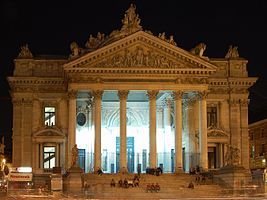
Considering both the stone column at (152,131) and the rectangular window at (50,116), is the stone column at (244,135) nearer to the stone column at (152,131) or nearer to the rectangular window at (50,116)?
the stone column at (152,131)

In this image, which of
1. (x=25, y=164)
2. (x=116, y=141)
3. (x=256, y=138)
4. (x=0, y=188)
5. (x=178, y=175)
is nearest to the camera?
(x=0, y=188)

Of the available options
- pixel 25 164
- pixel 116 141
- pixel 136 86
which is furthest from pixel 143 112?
pixel 25 164

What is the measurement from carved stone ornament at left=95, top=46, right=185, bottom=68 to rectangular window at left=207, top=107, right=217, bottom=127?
8.43 meters

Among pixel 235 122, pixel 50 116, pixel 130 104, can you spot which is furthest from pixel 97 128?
pixel 235 122

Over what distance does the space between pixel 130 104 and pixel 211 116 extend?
930 centimetres

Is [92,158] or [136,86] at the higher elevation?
[136,86]

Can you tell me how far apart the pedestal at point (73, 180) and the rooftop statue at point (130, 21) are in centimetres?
1877

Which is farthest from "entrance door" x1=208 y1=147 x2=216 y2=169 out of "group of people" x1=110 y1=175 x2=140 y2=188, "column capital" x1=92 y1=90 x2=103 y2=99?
"column capital" x1=92 y1=90 x2=103 y2=99

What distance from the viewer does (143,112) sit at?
249 ft

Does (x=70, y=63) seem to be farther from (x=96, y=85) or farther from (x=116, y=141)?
(x=116, y=141)

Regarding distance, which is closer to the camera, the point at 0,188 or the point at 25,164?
the point at 0,188

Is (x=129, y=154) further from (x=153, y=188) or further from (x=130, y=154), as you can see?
(x=153, y=188)

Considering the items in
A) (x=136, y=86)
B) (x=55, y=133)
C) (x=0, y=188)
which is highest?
(x=136, y=86)

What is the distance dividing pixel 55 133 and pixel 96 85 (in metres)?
7.59
